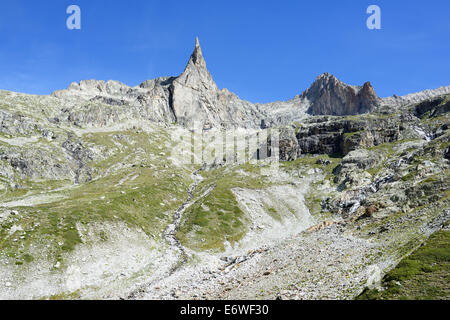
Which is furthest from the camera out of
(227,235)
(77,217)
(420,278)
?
(227,235)

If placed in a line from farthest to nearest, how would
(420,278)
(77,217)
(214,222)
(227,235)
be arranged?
(214,222) → (227,235) → (77,217) → (420,278)

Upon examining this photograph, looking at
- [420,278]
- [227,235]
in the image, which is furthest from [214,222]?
[420,278]

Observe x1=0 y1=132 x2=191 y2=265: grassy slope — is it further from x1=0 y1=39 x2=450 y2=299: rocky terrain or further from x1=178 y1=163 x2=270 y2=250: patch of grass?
x1=178 y1=163 x2=270 y2=250: patch of grass

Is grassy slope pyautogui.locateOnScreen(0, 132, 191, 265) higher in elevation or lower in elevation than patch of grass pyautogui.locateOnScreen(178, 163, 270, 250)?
higher

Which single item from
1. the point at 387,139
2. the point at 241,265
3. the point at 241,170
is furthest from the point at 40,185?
the point at 387,139

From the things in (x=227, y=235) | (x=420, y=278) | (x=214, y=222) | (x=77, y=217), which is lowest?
(x=227, y=235)

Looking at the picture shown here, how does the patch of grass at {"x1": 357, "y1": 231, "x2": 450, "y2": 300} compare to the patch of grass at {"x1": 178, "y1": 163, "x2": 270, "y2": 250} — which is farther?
the patch of grass at {"x1": 178, "y1": 163, "x2": 270, "y2": 250}

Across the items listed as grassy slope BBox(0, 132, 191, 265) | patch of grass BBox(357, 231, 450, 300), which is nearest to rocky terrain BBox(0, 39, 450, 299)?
grassy slope BBox(0, 132, 191, 265)

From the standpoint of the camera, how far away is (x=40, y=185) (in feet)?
502

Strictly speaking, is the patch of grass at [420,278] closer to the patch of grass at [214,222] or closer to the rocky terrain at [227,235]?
the rocky terrain at [227,235]

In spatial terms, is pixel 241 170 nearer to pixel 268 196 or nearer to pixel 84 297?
pixel 268 196

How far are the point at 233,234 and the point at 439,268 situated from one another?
Result: 66305 mm

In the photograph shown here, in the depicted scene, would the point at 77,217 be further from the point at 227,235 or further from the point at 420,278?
the point at 420,278

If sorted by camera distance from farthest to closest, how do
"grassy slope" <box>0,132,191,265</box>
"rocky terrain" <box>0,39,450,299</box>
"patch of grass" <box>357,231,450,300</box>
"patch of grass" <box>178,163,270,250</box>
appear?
"patch of grass" <box>178,163,270,250</box> → "grassy slope" <box>0,132,191,265</box> → "rocky terrain" <box>0,39,450,299</box> → "patch of grass" <box>357,231,450,300</box>
